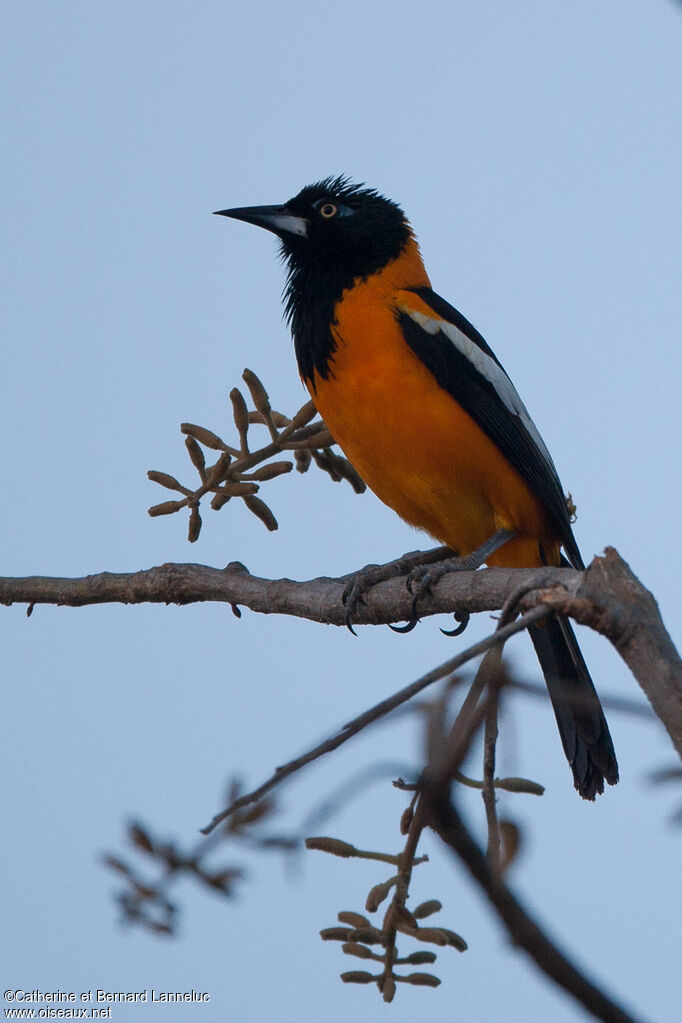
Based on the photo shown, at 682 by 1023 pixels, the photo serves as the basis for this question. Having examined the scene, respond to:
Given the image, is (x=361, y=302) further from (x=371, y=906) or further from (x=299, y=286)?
(x=371, y=906)

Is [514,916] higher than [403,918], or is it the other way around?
[403,918]

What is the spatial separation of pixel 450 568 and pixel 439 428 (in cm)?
66

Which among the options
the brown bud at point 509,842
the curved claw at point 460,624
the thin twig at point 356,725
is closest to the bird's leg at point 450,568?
the curved claw at point 460,624

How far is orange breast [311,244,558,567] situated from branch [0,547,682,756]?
488mm

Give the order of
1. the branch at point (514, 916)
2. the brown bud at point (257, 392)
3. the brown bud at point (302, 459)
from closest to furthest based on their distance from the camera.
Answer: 1. the branch at point (514, 916)
2. the brown bud at point (257, 392)
3. the brown bud at point (302, 459)

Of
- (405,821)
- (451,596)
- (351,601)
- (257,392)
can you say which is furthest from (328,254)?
(405,821)

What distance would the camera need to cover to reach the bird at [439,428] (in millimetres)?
3768

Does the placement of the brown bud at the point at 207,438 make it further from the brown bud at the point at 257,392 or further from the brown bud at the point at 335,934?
the brown bud at the point at 335,934

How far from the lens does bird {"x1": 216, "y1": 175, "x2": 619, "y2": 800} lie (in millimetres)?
3768

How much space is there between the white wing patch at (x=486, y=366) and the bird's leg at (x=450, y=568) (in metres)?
0.42

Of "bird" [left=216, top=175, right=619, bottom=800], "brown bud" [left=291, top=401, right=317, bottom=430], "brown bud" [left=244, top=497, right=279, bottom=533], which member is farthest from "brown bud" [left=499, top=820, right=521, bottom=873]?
"bird" [left=216, top=175, right=619, bottom=800]

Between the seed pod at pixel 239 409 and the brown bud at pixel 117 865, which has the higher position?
the seed pod at pixel 239 409

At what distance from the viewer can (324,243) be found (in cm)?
443

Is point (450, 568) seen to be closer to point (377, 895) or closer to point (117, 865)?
point (377, 895)
